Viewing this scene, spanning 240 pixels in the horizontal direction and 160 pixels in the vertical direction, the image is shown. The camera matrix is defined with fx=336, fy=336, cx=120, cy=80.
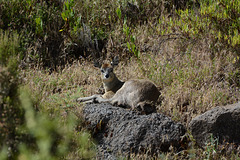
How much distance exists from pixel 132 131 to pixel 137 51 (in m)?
3.33

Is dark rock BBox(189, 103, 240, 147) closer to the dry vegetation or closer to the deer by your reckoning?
the dry vegetation

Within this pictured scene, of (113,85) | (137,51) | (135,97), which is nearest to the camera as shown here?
(135,97)

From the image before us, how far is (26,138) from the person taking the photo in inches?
146

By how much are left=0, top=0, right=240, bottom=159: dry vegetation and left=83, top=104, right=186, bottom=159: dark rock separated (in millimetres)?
262

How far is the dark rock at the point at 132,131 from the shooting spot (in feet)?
18.3

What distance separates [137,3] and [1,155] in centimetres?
829

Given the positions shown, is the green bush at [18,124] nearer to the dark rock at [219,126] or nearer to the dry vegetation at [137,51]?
the dry vegetation at [137,51]

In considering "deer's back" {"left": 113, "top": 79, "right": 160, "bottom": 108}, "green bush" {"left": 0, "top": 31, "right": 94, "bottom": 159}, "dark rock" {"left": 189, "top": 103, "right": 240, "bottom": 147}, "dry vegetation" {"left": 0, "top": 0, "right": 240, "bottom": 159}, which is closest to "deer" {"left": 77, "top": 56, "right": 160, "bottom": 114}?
"deer's back" {"left": 113, "top": 79, "right": 160, "bottom": 108}

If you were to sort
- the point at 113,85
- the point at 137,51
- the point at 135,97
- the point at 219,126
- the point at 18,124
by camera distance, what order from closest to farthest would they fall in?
1. the point at 18,124
2. the point at 219,126
3. the point at 135,97
4. the point at 113,85
5. the point at 137,51

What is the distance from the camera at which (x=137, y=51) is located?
→ 858cm

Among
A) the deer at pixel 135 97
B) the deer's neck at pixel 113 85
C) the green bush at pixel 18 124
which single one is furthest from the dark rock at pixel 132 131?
the green bush at pixel 18 124

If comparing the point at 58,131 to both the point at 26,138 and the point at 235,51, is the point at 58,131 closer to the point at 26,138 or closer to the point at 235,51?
the point at 26,138

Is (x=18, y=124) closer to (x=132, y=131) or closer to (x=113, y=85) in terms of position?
(x=132, y=131)

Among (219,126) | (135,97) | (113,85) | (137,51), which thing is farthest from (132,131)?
(137,51)
